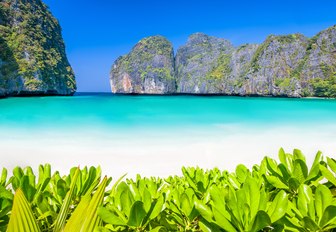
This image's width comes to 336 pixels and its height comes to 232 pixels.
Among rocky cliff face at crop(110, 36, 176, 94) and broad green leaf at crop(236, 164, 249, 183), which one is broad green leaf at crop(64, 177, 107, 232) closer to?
broad green leaf at crop(236, 164, 249, 183)

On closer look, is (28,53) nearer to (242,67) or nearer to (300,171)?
(300,171)

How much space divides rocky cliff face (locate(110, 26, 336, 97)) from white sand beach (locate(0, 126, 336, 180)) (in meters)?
56.1

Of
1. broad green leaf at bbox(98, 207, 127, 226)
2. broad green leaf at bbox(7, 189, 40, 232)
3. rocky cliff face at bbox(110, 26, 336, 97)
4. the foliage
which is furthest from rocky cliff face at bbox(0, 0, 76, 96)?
broad green leaf at bbox(7, 189, 40, 232)

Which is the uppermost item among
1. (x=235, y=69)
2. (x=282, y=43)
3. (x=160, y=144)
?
(x=282, y=43)

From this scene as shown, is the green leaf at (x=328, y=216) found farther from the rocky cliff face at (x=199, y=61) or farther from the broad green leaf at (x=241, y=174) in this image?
the rocky cliff face at (x=199, y=61)

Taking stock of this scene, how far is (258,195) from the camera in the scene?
642 mm

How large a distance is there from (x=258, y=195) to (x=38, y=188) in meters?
0.73

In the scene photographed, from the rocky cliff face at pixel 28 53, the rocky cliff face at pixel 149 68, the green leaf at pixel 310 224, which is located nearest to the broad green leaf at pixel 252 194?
the green leaf at pixel 310 224

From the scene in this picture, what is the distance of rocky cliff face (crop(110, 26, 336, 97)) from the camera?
62125 mm

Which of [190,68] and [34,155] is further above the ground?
[190,68]

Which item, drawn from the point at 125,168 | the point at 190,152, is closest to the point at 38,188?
the point at 125,168

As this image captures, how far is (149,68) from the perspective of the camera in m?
102

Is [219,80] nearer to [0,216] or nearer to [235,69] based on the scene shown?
[235,69]

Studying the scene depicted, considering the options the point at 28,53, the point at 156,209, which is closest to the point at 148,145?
the point at 156,209
